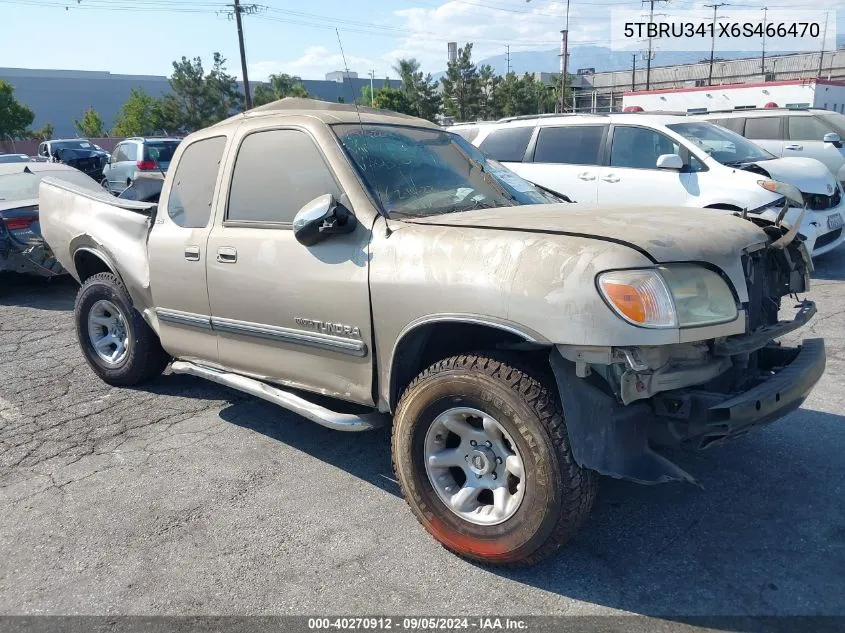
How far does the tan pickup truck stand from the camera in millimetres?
2656

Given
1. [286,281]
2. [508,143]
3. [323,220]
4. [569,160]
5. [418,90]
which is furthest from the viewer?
[418,90]

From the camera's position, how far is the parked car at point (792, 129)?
42.0ft

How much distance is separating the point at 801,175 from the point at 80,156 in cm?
2255

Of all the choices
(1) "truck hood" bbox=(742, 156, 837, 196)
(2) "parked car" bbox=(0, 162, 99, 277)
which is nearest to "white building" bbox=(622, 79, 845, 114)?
(1) "truck hood" bbox=(742, 156, 837, 196)

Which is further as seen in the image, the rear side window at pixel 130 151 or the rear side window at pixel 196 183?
the rear side window at pixel 130 151

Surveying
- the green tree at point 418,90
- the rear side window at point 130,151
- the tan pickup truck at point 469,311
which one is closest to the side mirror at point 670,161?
the tan pickup truck at point 469,311

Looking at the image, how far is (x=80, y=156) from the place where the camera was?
930 inches

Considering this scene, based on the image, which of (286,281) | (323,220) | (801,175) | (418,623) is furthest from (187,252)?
(801,175)

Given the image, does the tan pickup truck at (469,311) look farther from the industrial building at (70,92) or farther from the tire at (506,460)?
the industrial building at (70,92)

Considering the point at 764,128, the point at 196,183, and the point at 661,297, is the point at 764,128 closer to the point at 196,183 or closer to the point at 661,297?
the point at 196,183

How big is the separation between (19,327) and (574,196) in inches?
261

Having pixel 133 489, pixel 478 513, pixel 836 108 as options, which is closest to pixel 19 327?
pixel 133 489

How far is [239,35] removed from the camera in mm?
36844

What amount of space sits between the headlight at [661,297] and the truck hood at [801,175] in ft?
21.4
